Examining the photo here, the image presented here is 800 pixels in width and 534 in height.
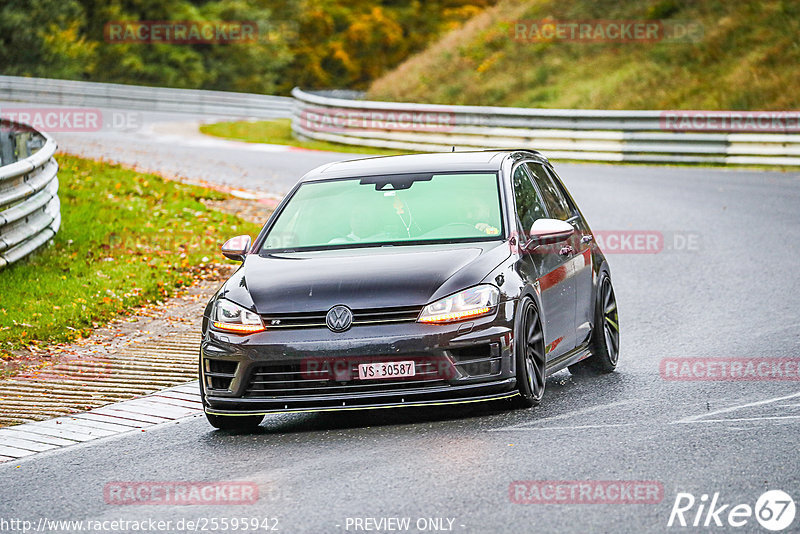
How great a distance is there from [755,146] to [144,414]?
19618 mm

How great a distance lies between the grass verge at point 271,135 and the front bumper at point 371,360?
71.2ft

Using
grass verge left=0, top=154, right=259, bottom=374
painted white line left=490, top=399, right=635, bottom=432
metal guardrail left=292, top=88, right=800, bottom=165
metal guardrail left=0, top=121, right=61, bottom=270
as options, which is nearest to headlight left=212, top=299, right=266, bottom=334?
painted white line left=490, top=399, right=635, bottom=432

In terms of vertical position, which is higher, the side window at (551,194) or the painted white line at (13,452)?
the side window at (551,194)

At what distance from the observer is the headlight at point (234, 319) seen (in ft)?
25.7

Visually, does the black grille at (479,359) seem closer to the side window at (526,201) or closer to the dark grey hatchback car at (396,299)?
the dark grey hatchback car at (396,299)

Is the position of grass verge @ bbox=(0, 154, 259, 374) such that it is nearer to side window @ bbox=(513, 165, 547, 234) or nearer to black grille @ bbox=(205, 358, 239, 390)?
black grille @ bbox=(205, 358, 239, 390)

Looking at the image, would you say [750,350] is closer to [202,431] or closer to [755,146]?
[202,431]

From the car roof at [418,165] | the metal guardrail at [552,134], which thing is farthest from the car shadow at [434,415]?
the metal guardrail at [552,134]

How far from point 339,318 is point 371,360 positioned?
0.30m

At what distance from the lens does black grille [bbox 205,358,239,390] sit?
26.0 ft

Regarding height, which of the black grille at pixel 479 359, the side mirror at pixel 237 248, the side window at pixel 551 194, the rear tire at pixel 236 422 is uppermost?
the side mirror at pixel 237 248

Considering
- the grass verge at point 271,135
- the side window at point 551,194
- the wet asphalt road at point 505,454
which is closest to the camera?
the wet asphalt road at point 505,454

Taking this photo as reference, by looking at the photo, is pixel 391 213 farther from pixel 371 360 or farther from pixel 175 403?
pixel 175 403

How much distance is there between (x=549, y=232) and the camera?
849 centimetres
